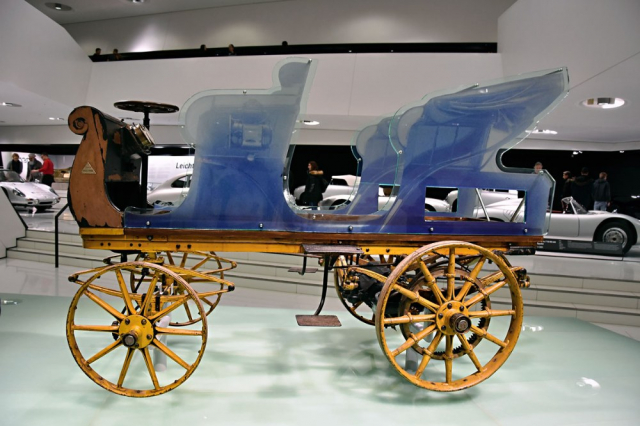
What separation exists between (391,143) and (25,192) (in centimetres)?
1025

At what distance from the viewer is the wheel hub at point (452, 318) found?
2406 mm

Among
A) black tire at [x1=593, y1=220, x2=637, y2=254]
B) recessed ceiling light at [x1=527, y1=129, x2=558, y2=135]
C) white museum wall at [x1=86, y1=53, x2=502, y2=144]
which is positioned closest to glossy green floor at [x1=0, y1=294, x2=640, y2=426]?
black tire at [x1=593, y1=220, x2=637, y2=254]

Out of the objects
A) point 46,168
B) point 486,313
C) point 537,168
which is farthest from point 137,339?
point 46,168

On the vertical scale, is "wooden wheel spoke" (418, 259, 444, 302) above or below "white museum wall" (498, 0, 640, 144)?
below

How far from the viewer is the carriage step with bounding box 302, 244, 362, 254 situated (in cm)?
238

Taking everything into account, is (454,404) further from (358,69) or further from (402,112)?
(358,69)

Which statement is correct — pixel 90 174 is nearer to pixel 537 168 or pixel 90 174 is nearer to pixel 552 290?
pixel 537 168

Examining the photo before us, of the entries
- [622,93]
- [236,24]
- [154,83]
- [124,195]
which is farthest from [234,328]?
[236,24]

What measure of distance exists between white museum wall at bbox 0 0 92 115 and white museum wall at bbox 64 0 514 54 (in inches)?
78.1

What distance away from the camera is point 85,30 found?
34.8 ft

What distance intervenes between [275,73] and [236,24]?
815 cm

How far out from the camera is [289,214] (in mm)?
2471

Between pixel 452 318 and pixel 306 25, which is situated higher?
pixel 306 25

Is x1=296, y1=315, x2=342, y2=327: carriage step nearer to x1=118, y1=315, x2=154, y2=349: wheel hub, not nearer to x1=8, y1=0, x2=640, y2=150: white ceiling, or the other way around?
x1=118, y1=315, x2=154, y2=349: wheel hub
